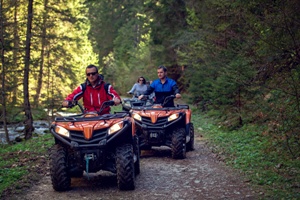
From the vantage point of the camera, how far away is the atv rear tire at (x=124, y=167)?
6943mm

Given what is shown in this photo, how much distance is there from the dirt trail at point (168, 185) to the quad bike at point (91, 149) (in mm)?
279

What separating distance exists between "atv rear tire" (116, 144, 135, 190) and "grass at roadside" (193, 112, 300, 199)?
2.22 m

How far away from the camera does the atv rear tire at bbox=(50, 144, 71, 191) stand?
6973mm

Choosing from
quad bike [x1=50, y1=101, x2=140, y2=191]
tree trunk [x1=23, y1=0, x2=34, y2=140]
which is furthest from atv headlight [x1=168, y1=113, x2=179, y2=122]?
tree trunk [x1=23, y1=0, x2=34, y2=140]

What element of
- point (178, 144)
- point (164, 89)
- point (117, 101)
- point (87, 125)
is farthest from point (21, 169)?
point (164, 89)

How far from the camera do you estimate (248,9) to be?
8.52 meters

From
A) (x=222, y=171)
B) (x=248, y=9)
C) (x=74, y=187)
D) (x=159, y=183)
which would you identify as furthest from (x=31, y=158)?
(x=248, y=9)

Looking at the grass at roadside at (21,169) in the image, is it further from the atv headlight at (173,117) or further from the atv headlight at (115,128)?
the atv headlight at (173,117)

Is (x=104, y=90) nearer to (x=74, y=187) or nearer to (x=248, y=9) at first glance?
(x=74, y=187)

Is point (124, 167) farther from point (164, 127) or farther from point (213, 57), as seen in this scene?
point (213, 57)

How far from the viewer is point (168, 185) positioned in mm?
7582

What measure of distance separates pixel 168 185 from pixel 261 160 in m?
2.54

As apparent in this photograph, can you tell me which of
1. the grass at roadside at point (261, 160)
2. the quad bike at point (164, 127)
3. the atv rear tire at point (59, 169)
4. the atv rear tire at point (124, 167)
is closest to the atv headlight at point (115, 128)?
the atv rear tire at point (124, 167)

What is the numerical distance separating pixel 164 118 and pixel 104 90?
8.28 ft
